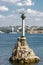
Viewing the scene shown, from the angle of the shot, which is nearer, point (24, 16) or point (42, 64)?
point (42, 64)

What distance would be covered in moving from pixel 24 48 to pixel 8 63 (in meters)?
3.08

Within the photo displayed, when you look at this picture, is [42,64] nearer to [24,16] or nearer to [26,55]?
[26,55]

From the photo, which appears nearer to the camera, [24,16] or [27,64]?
[27,64]

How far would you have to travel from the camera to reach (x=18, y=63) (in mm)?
37844

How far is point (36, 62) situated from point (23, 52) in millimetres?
2212

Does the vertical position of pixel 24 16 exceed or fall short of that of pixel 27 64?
it exceeds it

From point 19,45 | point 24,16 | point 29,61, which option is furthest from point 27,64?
point 24,16

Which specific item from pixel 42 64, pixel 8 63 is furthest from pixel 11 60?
pixel 42 64

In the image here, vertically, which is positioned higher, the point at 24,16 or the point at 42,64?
the point at 24,16

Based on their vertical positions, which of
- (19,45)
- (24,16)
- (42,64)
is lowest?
(42,64)

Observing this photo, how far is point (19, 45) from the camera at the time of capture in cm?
3944

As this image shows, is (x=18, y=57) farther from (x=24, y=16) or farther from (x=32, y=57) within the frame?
(x=24, y=16)

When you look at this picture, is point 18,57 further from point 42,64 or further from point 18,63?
point 42,64

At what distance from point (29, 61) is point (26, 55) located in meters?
0.91
